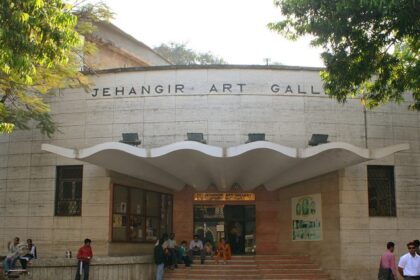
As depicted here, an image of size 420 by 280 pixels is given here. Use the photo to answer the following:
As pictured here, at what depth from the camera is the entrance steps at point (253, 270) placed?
1783 centimetres

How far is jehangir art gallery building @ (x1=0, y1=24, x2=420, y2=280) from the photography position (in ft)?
58.3

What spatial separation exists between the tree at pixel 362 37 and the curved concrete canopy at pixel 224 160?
175 centimetres

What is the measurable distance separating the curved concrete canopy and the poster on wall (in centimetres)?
84

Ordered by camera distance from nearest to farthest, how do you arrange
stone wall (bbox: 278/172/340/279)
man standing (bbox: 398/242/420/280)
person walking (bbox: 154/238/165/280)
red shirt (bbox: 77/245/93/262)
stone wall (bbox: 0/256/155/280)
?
man standing (bbox: 398/242/420/280), red shirt (bbox: 77/245/93/262), stone wall (bbox: 0/256/155/280), person walking (bbox: 154/238/165/280), stone wall (bbox: 278/172/340/279)

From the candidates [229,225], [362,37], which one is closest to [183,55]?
[229,225]

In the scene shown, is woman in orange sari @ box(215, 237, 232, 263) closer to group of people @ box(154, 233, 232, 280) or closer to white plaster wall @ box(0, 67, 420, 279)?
group of people @ box(154, 233, 232, 280)

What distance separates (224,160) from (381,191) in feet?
18.9

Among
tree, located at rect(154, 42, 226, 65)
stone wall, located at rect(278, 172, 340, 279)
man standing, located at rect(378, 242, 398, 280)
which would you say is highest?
tree, located at rect(154, 42, 226, 65)

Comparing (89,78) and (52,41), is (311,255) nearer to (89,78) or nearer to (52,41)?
(89,78)

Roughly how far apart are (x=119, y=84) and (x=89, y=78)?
3.66 feet

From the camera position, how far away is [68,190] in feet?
62.4

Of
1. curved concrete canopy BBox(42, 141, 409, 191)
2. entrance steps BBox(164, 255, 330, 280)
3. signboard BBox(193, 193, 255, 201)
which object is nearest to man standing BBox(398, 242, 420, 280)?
curved concrete canopy BBox(42, 141, 409, 191)

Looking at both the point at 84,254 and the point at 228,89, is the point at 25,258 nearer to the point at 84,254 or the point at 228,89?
the point at 84,254

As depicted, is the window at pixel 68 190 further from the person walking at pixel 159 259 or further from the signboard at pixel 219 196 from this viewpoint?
the signboard at pixel 219 196
